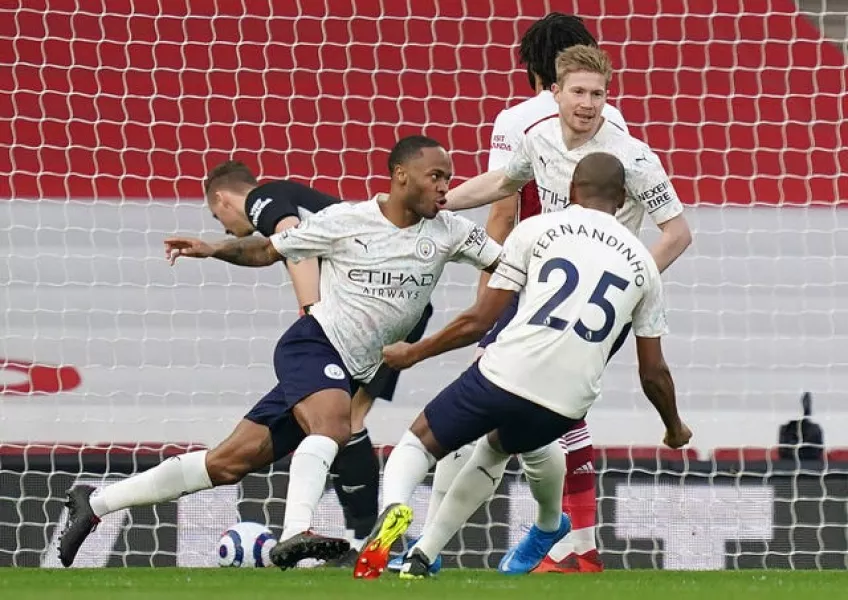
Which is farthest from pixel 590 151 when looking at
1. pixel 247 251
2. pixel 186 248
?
pixel 186 248

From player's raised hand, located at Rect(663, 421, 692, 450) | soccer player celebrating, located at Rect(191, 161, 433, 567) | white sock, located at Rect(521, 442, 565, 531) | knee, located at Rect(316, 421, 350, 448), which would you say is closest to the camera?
player's raised hand, located at Rect(663, 421, 692, 450)

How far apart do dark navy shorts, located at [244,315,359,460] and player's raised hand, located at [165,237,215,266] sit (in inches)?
18.7

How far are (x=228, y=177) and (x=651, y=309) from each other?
2498 millimetres

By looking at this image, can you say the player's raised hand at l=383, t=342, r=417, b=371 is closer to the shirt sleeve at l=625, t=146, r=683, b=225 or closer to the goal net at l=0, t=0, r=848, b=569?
the shirt sleeve at l=625, t=146, r=683, b=225

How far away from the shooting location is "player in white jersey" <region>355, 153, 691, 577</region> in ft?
19.8

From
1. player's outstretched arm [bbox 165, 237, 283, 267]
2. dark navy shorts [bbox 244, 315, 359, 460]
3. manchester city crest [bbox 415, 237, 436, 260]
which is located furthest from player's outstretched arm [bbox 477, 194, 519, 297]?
player's outstretched arm [bbox 165, 237, 283, 267]

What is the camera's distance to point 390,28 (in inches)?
393

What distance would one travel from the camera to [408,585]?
19.3 feet

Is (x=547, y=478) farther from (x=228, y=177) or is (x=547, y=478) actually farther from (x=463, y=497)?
(x=228, y=177)

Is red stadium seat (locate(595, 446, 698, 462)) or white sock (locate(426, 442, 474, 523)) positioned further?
red stadium seat (locate(595, 446, 698, 462))

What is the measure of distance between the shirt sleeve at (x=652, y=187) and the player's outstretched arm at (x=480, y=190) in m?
0.53

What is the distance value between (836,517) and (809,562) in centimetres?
24

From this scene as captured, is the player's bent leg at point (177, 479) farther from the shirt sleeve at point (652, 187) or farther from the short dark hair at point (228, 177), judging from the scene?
the shirt sleeve at point (652, 187)

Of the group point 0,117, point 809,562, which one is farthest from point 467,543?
point 0,117
